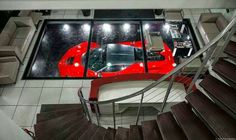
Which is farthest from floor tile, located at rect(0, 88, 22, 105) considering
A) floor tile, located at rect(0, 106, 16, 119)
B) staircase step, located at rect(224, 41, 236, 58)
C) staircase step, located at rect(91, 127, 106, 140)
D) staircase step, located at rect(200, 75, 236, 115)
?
staircase step, located at rect(224, 41, 236, 58)

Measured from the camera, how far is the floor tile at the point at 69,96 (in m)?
5.63

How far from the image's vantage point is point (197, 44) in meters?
7.07

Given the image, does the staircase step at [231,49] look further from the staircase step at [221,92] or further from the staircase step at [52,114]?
the staircase step at [52,114]

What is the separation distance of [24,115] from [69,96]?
126 centimetres

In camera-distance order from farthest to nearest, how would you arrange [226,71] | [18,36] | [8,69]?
[18,36] → [8,69] → [226,71]

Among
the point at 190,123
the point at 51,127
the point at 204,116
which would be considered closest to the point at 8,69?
the point at 51,127

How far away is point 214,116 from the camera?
249 centimetres

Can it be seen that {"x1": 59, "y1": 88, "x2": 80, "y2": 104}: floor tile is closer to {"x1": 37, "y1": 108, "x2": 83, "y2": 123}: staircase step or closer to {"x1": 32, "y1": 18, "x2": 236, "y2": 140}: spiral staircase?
{"x1": 37, "y1": 108, "x2": 83, "y2": 123}: staircase step

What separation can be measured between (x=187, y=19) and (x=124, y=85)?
4582mm

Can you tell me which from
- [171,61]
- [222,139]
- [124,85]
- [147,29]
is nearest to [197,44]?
[171,61]

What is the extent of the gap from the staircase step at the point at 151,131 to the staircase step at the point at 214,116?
80 cm

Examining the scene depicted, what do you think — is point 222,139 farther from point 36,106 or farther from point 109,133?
point 36,106

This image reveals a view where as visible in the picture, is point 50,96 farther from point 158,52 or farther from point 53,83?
point 158,52

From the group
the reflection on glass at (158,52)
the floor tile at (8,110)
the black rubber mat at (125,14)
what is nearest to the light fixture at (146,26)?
the reflection on glass at (158,52)
